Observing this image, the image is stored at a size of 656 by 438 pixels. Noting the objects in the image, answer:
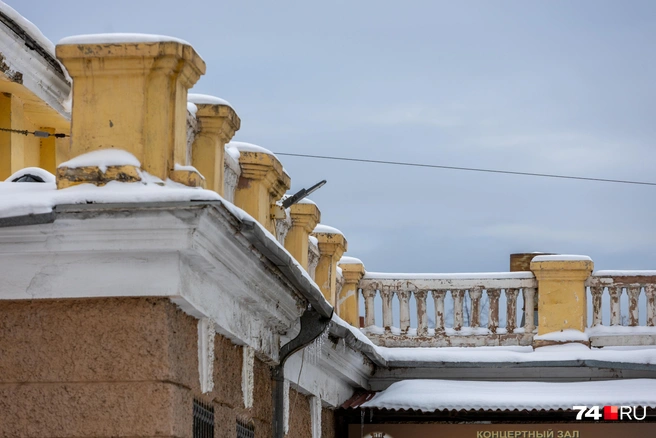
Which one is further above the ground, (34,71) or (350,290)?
(34,71)

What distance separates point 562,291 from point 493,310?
0.82 metres

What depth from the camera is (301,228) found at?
11.3 m

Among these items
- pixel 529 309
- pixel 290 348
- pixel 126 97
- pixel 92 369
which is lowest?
pixel 92 369

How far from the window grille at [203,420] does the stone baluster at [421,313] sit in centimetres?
703

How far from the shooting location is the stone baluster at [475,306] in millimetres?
14180

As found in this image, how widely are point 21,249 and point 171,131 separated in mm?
962

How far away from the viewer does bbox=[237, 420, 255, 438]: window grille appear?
26.8ft

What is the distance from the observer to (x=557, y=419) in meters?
12.5

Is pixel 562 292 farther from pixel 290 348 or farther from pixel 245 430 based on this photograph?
pixel 245 430

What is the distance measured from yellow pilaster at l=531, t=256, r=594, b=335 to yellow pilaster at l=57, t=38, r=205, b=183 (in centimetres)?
Result: 775

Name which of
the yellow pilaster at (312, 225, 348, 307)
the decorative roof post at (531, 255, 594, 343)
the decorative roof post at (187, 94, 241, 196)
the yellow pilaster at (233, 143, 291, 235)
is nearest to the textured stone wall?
the decorative roof post at (187, 94, 241, 196)

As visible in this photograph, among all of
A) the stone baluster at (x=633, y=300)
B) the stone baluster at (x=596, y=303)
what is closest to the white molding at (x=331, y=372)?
the stone baluster at (x=596, y=303)

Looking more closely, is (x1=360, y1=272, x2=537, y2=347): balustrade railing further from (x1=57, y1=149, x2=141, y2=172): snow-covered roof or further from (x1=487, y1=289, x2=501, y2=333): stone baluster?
(x1=57, y1=149, x2=141, y2=172): snow-covered roof

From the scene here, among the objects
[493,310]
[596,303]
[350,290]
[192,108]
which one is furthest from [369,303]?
[192,108]
